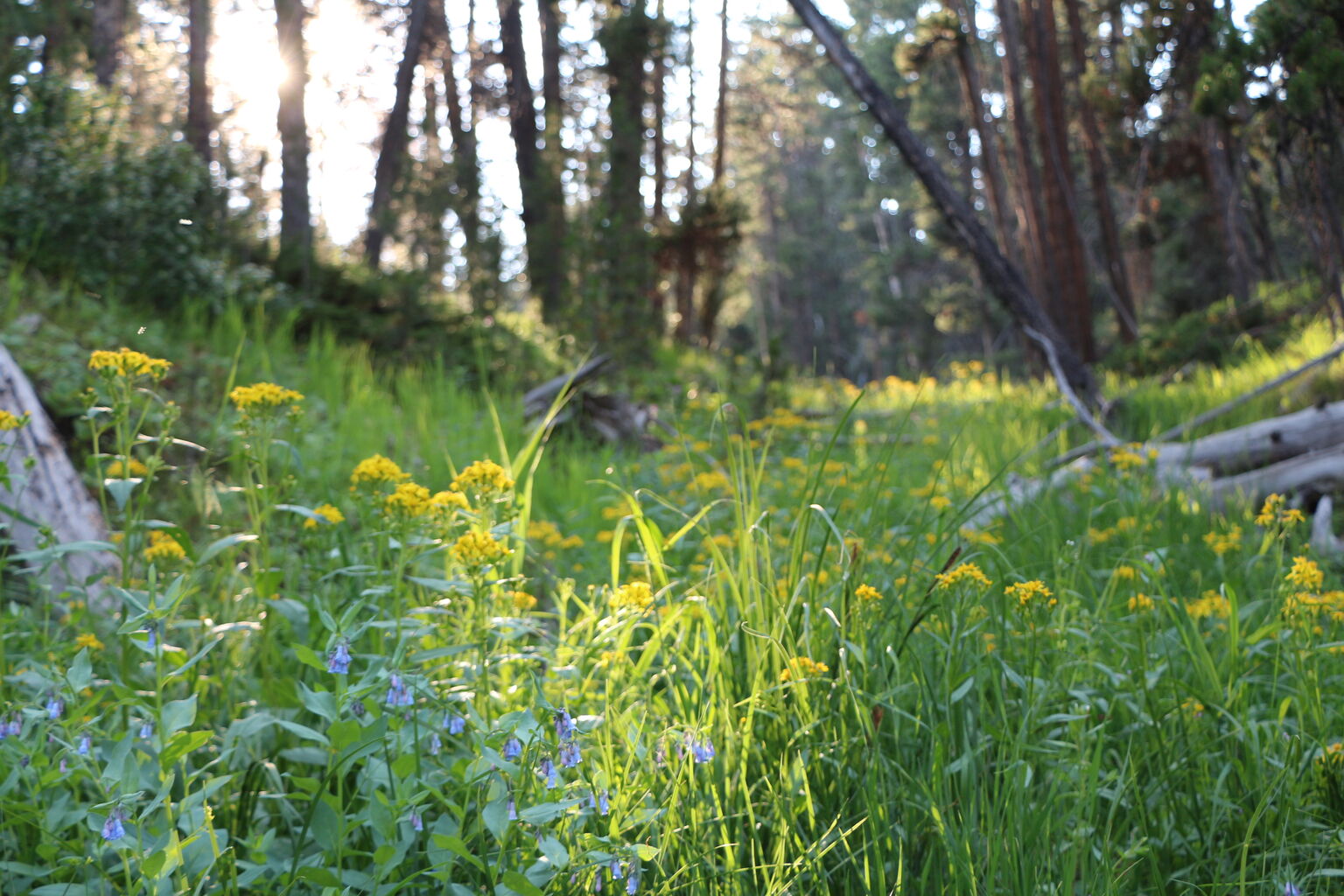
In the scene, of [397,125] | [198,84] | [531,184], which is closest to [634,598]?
[531,184]

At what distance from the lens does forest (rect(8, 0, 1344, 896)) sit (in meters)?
1.48

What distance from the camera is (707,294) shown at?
15.8 m

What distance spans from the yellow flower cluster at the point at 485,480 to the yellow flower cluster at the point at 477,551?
205 millimetres

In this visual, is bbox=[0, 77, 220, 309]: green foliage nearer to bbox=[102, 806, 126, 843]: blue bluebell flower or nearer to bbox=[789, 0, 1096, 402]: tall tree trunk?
bbox=[789, 0, 1096, 402]: tall tree trunk

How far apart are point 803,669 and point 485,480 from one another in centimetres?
A: 69

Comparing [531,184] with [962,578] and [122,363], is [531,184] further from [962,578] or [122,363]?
[962,578]

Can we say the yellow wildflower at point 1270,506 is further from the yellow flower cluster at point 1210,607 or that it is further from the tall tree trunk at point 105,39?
the tall tree trunk at point 105,39

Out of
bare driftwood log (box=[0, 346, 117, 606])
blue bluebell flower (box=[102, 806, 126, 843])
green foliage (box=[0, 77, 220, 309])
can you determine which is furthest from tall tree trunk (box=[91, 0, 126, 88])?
blue bluebell flower (box=[102, 806, 126, 843])

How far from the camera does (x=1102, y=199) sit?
12.1 m

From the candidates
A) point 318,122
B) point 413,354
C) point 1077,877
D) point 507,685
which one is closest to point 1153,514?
point 1077,877

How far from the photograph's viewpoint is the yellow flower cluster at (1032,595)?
5.21 feet

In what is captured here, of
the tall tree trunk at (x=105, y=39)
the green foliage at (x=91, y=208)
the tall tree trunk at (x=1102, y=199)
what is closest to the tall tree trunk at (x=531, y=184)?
the green foliage at (x=91, y=208)

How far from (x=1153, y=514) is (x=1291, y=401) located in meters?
2.95

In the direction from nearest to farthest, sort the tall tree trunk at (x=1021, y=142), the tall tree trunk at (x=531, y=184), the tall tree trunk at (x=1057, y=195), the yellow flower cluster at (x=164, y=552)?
1. the yellow flower cluster at (x=164, y=552)
2. the tall tree trunk at (x=1057, y=195)
3. the tall tree trunk at (x=1021, y=142)
4. the tall tree trunk at (x=531, y=184)
